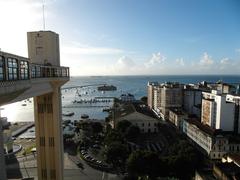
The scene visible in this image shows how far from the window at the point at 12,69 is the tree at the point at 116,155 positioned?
1530 centimetres

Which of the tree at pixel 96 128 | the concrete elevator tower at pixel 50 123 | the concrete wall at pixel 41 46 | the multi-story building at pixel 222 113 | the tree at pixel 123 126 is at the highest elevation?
the concrete wall at pixel 41 46

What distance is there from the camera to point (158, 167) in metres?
17.0

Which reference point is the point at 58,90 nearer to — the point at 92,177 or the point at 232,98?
the point at 92,177

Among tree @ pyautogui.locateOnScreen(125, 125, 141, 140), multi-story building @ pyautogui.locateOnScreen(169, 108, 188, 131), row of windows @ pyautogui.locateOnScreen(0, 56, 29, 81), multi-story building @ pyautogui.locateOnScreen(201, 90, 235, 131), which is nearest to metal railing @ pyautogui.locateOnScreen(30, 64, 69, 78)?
row of windows @ pyautogui.locateOnScreen(0, 56, 29, 81)

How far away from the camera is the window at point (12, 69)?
4949 mm

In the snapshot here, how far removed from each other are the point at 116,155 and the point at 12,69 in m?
15.7

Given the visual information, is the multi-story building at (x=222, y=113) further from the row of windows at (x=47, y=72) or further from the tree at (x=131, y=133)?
the row of windows at (x=47, y=72)

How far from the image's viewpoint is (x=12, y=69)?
5.10m

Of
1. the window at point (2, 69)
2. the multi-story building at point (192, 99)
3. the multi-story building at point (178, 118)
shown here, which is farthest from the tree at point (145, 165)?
the multi-story building at point (192, 99)

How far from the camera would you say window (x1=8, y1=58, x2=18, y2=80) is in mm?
4949

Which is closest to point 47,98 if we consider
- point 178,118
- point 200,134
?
point 200,134

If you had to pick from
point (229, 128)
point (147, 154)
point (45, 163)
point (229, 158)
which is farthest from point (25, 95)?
point (229, 128)

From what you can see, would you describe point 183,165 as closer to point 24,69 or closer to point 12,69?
point 24,69

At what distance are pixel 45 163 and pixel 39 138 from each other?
1.14m
